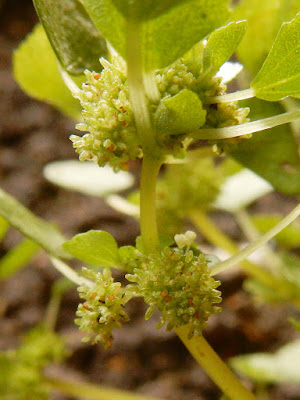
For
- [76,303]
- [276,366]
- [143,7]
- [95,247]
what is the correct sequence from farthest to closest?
[76,303]
[276,366]
[95,247]
[143,7]

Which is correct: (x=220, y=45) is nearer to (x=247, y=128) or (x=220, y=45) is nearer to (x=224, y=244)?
(x=247, y=128)

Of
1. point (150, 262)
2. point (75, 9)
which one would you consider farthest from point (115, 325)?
point (75, 9)

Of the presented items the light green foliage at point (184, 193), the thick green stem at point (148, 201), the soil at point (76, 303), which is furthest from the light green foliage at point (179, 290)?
the soil at point (76, 303)

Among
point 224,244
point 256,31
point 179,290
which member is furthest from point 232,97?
point 224,244

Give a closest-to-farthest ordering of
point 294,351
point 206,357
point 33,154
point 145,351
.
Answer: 1. point 206,357
2. point 294,351
3. point 145,351
4. point 33,154

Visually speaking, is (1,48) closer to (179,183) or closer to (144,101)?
(179,183)

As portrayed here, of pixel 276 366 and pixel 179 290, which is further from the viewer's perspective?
pixel 276 366
